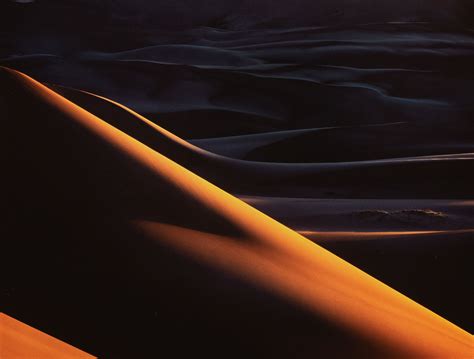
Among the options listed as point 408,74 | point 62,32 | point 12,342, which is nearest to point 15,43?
point 62,32

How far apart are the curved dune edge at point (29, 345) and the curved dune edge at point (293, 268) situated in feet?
1.64

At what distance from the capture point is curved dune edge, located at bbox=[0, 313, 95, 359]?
1081 millimetres

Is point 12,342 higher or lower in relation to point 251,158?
higher

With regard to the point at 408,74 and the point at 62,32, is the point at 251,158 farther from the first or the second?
the point at 62,32

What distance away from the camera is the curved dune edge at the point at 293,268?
1.76 metres

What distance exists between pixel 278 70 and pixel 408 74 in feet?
6.28

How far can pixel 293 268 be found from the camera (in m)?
1.94

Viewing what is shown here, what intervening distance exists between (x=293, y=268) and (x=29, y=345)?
35.6 inches

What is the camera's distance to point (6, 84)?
216cm

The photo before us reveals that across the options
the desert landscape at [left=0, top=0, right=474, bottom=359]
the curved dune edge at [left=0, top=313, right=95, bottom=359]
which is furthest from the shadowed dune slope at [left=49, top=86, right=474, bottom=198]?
the curved dune edge at [left=0, top=313, right=95, bottom=359]

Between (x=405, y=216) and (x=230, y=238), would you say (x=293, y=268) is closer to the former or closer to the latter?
(x=230, y=238)

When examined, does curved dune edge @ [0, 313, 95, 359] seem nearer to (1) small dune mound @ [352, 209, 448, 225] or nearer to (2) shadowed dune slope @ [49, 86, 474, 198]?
(1) small dune mound @ [352, 209, 448, 225]

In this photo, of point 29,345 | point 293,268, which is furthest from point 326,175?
point 29,345

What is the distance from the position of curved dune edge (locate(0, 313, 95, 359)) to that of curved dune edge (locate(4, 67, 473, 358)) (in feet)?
1.64
